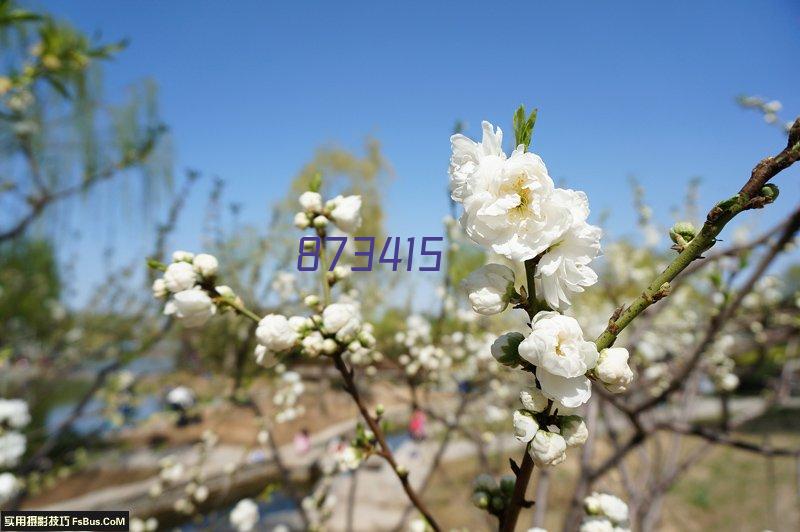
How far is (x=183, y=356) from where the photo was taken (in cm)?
1106

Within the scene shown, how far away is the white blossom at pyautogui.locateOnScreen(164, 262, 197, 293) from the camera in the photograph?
830 mm

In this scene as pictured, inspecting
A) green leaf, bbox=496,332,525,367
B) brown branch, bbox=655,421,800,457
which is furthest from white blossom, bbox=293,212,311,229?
brown branch, bbox=655,421,800,457

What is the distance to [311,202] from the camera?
0.93 m

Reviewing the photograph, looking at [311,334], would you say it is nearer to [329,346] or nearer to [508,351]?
[329,346]

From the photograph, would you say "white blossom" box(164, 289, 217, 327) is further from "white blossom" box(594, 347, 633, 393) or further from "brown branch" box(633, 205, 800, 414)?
"brown branch" box(633, 205, 800, 414)

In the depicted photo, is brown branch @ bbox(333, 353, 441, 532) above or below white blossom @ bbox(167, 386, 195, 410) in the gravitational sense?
above

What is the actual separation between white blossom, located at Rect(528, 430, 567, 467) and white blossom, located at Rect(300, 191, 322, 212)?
0.64m

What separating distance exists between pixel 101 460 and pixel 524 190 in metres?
9.43

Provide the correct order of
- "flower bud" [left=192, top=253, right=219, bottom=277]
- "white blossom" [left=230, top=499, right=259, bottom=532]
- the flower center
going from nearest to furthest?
1. the flower center
2. "flower bud" [left=192, top=253, right=219, bottom=277]
3. "white blossom" [left=230, top=499, right=259, bottom=532]

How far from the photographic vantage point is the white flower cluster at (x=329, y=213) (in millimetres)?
922

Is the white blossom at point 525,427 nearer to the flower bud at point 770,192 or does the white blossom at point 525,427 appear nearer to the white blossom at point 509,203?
the white blossom at point 509,203

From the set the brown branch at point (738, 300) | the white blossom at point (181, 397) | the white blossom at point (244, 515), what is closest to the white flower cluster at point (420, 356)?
the brown branch at point (738, 300)

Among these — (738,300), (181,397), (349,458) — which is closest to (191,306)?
(349,458)

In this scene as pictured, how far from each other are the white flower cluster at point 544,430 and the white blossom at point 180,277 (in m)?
0.66
